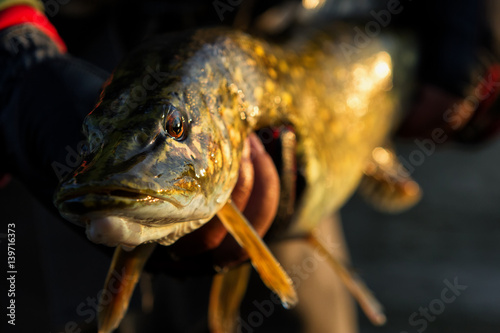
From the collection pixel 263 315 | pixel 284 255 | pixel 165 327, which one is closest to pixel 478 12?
pixel 284 255

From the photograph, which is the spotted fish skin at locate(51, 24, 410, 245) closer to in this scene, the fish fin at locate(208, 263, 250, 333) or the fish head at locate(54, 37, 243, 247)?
the fish head at locate(54, 37, 243, 247)

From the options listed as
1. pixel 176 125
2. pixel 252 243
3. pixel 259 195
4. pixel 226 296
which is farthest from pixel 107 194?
pixel 226 296

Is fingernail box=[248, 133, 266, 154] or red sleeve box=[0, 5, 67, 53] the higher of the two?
red sleeve box=[0, 5, 67, 53]

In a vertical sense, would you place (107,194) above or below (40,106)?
above

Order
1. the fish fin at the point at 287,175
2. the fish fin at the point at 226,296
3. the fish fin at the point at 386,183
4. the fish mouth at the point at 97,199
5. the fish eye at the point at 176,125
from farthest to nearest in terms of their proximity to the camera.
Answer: the fish fin at the point at 386,183
the fish fin at the point at 226,296
the fish fin at the point at 287,175
the fish eye at the point at 176,125
the fish mouth at the point at 97,199

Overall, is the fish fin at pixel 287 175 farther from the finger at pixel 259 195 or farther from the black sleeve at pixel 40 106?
the black sleeve at pixel 40 106

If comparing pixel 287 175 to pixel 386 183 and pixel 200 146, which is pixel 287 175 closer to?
pixel 200 146

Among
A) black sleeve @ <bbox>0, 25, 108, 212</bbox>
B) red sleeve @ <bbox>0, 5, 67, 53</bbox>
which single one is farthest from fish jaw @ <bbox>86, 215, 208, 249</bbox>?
red sleeve @ <bbox>0, 5, 67, 53</bbox>

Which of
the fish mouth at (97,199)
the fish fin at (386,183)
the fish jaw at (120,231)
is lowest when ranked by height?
the fish fin at (386,183)

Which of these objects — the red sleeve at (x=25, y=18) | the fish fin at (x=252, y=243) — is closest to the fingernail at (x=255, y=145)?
the fish fin at (x=252, y=243)
